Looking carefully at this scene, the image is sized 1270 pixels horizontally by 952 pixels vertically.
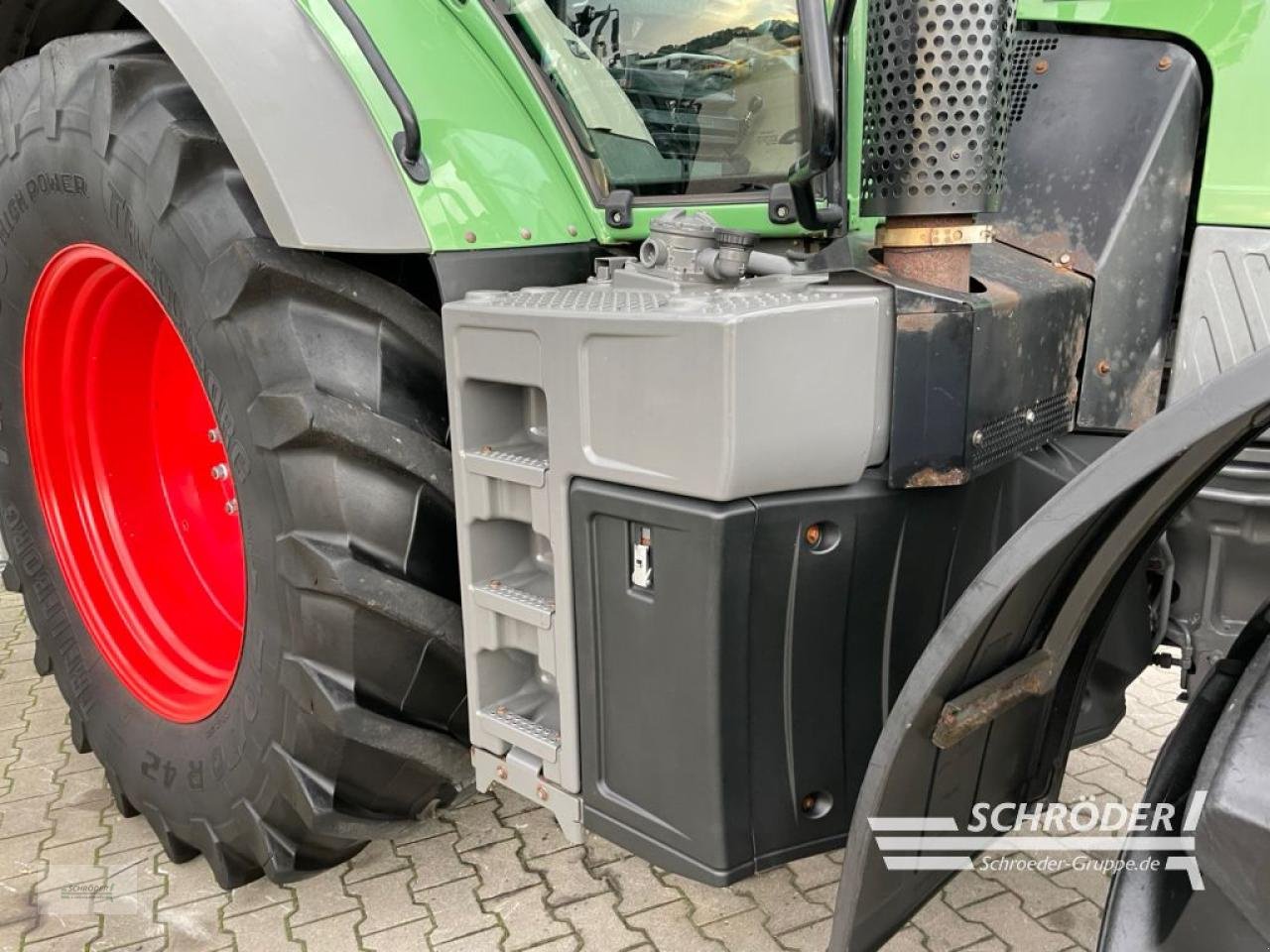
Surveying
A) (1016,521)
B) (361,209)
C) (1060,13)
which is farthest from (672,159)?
(1016,521)

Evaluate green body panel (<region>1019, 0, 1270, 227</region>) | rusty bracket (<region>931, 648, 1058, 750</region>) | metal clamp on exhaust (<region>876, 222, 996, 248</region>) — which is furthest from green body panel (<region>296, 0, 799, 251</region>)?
rusty bracket (<region>931, 648, 1058, 750</region>)

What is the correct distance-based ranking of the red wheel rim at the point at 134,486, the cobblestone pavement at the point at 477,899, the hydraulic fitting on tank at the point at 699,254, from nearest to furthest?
1. the hydraulic fitting on tank at the point at 699,254
2. the cobblestone pavement at the point at 477,899
3. the red wheel rim at the point at 134,486

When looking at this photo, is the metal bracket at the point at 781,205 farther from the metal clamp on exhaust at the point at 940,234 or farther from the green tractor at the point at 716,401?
the metal clamp on exhaust at the point at 940,234

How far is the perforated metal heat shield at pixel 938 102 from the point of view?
1177mm

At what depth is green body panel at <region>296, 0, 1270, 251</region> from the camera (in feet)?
4.65

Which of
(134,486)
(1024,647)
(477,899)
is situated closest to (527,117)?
(1024,647)

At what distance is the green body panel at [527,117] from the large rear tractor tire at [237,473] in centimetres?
20

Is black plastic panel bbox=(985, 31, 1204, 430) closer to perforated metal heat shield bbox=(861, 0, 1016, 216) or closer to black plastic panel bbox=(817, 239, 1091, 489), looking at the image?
black plastic panel bbox=(817, 239, 1091, 489)

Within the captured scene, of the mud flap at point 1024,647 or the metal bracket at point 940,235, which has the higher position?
the metal bracket at point 940,235

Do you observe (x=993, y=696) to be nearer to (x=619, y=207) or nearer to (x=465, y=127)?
(x=619, y=207)

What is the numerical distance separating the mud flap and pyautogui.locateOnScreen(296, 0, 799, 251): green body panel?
664 millimetres

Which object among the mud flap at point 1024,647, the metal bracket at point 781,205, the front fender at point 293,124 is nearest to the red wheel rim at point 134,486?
the front fender at point 293,124

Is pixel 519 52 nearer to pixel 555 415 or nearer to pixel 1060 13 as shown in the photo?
pixel 555 415

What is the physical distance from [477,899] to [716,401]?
1.39 m
